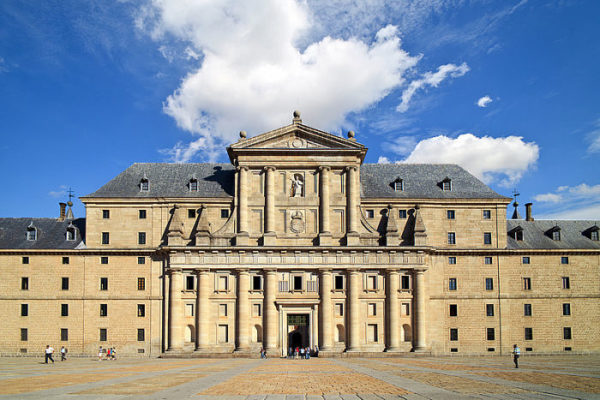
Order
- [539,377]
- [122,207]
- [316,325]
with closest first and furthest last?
[539,377] < [316,325] < [122,207]

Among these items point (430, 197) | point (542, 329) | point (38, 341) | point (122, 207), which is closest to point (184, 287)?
point (122, 207)

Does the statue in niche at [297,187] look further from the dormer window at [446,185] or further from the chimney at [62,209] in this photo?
the chimney at [62,209]

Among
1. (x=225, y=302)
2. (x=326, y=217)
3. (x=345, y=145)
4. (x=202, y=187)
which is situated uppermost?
(x=345, y=145)

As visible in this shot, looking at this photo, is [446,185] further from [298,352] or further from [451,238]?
[298,352]

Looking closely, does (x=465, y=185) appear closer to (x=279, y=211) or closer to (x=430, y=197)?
(x=430, y=197)

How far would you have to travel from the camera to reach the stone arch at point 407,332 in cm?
5869

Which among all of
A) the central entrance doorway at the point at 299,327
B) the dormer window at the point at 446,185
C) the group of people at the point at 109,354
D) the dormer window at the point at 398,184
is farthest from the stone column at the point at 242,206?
the dormer window at the point at 446,185

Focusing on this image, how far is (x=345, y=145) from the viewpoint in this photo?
6081 cm

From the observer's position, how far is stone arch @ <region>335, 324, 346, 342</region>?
58219 mm

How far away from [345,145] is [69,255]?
34.2 metres

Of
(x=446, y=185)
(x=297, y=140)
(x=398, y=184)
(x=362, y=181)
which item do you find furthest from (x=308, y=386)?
(x=446, y=185)

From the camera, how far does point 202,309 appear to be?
57844 mm

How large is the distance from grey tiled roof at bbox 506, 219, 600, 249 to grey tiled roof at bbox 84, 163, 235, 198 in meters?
35.6

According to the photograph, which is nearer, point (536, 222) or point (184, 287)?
point (184, 287)
